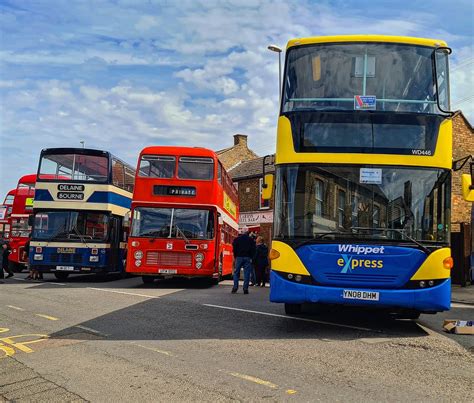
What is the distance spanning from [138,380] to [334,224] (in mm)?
3972

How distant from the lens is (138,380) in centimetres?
530

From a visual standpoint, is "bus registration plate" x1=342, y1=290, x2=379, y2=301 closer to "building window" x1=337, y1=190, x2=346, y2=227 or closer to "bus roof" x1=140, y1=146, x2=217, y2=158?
"building window" x1=337, y1=190, x2=346, y2=227

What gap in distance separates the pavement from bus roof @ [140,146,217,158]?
8.27 m

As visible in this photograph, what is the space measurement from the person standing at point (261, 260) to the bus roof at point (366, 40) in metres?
9.41

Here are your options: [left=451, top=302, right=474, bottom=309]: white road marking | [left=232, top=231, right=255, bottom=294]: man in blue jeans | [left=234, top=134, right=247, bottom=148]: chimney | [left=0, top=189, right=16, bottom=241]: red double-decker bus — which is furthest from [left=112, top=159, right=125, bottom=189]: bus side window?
[left=234, top=134, right=247, bottom=148]: chimney

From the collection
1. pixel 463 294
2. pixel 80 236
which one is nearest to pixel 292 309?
pixel 463 294

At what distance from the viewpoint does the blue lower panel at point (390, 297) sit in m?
7.54

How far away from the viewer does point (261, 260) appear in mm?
17578

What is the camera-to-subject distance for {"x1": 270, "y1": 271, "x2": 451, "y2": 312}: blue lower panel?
24.7ft

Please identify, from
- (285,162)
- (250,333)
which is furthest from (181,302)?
(285,162)

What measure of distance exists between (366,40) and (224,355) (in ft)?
18.6

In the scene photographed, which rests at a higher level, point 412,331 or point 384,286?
point 384,286

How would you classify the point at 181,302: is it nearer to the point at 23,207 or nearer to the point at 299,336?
the point at 299,336

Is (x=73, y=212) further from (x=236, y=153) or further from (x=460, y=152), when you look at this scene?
(x=236, y=153)
